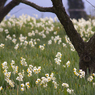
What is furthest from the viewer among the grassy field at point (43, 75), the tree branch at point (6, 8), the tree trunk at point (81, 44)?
the tree branch at point (6, 8)

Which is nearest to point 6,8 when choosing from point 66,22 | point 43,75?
A: point 66,22

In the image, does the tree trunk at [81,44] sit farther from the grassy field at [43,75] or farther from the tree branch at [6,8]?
the tree branch at [6,8]

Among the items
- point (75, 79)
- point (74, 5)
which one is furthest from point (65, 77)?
point (74, 5)

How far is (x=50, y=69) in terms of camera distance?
12.0 ft

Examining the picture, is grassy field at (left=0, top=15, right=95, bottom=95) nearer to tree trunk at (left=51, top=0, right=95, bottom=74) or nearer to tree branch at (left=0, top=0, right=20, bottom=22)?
tree trunk at (left=51, top=0, right=95, bottom=74)

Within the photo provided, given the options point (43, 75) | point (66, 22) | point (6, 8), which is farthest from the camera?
point (6, 8)

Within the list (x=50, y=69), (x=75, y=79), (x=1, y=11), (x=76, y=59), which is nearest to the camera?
(x=75, y=79)

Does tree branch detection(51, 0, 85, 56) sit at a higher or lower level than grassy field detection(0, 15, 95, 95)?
higher

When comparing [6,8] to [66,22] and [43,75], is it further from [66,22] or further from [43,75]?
[43,75]

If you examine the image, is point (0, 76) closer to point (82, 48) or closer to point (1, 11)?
point (82, 48)

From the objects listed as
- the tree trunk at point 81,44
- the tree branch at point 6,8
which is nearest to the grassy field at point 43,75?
the tree trunk at point 81,44

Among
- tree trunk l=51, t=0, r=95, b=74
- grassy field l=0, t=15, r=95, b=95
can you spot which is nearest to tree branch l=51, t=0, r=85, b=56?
tree trunk l=51, t=0, r=95, b=74

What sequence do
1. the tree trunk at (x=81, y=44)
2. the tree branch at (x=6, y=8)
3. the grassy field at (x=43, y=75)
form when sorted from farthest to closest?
the tree branch at (x=6, y=8) → the tree trunk at (x=81, y=44) → the grassy field at (x=43, y=75)

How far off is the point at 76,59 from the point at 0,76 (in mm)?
2147
